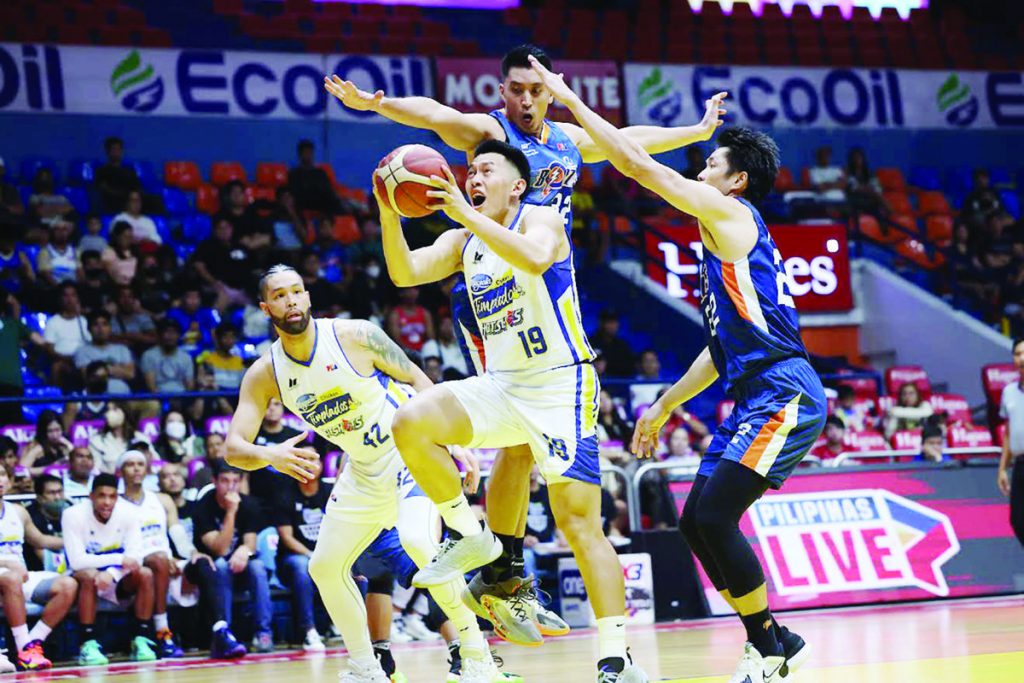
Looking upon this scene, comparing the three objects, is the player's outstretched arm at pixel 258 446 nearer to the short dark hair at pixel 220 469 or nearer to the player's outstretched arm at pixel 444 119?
the player's outstretched arm at pixel 444 119

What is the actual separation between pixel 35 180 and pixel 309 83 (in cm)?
433

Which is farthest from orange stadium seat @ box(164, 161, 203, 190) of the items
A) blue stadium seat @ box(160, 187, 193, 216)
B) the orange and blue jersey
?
the orange and blue jersey

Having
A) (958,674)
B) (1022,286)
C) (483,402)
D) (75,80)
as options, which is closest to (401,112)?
(483,402)

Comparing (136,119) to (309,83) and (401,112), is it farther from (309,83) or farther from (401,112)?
(401,112)

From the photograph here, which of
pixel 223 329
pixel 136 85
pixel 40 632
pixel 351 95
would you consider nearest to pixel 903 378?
pixel 223 329

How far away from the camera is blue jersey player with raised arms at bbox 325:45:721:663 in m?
6.66

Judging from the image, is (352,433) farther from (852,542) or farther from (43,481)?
(852,542)

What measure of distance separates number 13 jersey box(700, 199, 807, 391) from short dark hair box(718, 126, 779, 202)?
0.14 metres

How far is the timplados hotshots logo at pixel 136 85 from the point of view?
59.7 ft

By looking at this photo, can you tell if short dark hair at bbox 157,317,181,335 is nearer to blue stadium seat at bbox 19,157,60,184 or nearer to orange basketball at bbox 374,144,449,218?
blue stadium seat at bbox 19,157,60,184

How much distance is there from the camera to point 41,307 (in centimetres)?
1452

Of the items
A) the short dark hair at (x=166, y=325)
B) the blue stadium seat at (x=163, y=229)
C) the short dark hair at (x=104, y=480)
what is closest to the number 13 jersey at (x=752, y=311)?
the short dark hair at (x=104, y=480)

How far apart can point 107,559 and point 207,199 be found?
25.2ft

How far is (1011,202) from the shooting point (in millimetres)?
21641
